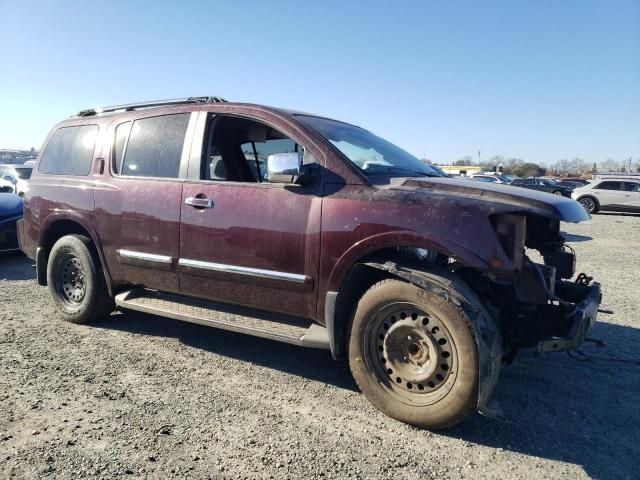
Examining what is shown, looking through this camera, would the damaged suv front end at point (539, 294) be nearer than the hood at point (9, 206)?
Yes

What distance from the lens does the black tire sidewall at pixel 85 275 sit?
4.48m

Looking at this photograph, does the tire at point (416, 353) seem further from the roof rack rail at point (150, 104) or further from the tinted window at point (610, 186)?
the tinted window at point (610, 186)

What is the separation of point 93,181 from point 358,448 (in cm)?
345

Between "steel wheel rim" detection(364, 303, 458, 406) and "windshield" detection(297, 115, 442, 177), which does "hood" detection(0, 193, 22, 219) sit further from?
"steel wheel rim" detection(364, 303, 458, 406)

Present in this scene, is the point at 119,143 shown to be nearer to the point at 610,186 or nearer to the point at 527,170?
the point at 610,186

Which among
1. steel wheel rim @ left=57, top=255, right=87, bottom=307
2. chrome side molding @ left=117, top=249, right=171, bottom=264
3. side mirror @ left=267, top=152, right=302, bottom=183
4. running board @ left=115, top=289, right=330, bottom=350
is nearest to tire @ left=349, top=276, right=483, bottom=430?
running board @ left=115, top=289, right=330, bottom=350

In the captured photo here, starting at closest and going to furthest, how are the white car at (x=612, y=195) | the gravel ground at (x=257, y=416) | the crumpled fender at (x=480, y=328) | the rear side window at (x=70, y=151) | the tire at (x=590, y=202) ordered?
the gravel ground at (x=257, y=416)
the crumpled fender at (x=480, y=328)
the rear side window at (x=70, y=151)
the white car at (x=612, y=195)
the tire at (x=590, y=202)

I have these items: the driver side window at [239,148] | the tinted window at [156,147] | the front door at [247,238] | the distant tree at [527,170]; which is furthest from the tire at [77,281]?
the distant tree at [527,170]

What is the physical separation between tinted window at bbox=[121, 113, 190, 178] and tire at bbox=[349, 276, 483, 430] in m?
2.12

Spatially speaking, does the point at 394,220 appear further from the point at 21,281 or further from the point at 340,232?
the point at 21,281

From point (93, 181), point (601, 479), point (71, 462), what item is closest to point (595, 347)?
point (601, 479)

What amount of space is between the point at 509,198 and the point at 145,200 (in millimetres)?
2908

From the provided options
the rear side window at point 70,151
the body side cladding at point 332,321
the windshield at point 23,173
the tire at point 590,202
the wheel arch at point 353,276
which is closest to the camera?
the wheel arch at point 353,276

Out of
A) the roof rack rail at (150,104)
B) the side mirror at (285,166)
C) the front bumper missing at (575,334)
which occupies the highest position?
the roof rack rail at (150,104)
